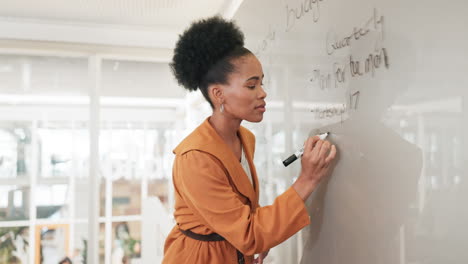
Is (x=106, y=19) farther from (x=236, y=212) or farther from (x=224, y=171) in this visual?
(x=236, y=212)

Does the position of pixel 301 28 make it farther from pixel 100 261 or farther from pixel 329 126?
pixel 100 261

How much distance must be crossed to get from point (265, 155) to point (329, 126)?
492mm

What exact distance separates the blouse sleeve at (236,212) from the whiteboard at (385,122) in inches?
4.7

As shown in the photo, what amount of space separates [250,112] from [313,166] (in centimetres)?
19

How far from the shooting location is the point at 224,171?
0.84 m

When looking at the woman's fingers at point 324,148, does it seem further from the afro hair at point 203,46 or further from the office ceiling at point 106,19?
the office ceiling at point 106,19

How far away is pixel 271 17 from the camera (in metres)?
1.18

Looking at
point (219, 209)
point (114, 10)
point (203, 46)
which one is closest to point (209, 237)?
point (219, 209)

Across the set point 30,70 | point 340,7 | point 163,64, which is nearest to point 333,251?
point 340,7

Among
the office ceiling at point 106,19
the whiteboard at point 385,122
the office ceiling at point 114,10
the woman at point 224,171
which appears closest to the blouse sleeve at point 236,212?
the woman at point 224,171

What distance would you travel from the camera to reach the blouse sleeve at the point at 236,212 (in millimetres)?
745

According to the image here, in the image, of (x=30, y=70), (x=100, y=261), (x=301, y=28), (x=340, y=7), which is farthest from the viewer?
(x=100, y=261)

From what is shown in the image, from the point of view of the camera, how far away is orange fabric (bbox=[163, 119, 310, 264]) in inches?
29.5

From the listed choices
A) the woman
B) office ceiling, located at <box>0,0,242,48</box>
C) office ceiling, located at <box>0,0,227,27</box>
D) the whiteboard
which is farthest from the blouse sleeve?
office ceiling, located at <box>0,0,227,27</box>
